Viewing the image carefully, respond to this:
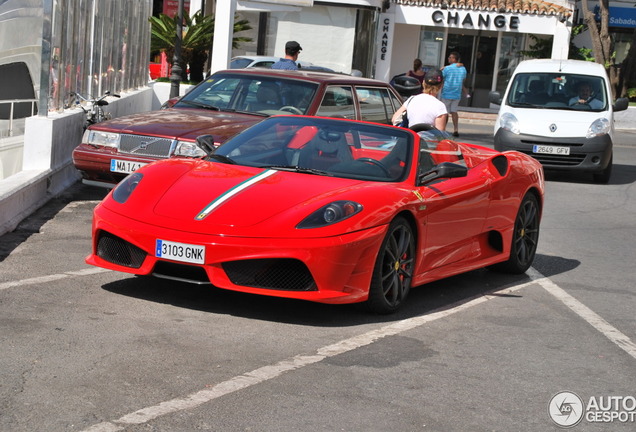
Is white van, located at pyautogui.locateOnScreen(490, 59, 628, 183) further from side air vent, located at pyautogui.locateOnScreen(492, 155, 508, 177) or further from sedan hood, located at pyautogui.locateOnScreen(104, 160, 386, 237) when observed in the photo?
sedan hood, located at pyautogui.locateOnScreen(104, 160, 386, 237)

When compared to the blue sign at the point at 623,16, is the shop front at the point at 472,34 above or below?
below

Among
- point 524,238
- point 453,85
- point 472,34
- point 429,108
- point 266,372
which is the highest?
point 472,34

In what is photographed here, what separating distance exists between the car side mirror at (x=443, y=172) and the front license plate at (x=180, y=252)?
1.82 m

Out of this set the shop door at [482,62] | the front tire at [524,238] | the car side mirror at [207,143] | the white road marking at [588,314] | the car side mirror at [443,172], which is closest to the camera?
the white road marking at [588,314]

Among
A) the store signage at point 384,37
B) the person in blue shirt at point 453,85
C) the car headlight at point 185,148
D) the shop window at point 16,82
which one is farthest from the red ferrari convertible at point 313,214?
the store signage at point 384,37

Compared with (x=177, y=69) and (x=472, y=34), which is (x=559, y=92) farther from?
(x=472, y=34)

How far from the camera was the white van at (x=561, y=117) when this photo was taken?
57.7 ft

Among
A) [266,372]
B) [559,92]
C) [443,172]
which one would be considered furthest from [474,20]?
[266,372]

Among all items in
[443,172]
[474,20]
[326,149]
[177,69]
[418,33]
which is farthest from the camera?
[418,33]

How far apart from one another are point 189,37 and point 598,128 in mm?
16209

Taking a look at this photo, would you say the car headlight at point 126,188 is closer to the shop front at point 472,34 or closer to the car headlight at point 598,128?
the car headlight at point 598,128

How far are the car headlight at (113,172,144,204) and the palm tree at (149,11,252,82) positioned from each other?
2346 centimetres

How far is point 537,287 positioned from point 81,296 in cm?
377

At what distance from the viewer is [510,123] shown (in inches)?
709
